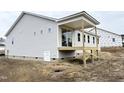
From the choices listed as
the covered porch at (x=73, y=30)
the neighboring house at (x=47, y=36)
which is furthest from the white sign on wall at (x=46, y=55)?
the covered porch at (x=73, y=30)

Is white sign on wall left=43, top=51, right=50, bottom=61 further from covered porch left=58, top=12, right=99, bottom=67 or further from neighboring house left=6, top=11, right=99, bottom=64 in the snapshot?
covered porch left=58, top=12, right=99, bottom=67

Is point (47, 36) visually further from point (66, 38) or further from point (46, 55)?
point (66, 38)

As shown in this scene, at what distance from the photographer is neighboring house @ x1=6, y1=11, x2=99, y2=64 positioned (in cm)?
1873

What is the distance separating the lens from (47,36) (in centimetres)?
1953

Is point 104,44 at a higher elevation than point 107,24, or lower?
lower

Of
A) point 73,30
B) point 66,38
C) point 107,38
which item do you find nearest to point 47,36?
point 66,38

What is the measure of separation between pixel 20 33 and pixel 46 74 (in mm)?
11694

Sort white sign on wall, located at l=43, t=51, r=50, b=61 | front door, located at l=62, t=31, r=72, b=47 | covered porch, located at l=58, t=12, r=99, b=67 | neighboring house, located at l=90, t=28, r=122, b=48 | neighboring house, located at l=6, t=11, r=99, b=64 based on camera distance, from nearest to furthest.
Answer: covered porch, located at l=58, t=12, r=99, b=67 < neighboring house, located at l=6, t=11, r=99, b=64 < white sign on wall, located at l=43, t=51, r=50, b=61 < front door, located at l=62, t=31, r=72, b=47 < neighboring house, located at l=90, t=28, r=122, b=48

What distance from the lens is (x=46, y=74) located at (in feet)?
43.5

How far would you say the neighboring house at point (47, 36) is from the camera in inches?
738

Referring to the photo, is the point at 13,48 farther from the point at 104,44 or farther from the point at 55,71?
the point at 104,44

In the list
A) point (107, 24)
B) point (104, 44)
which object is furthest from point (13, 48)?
point (107, 24)

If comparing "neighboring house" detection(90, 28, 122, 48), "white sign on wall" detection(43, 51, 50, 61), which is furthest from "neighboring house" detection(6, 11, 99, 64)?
"neighboring house" detection(90, 28, 122, 48)
